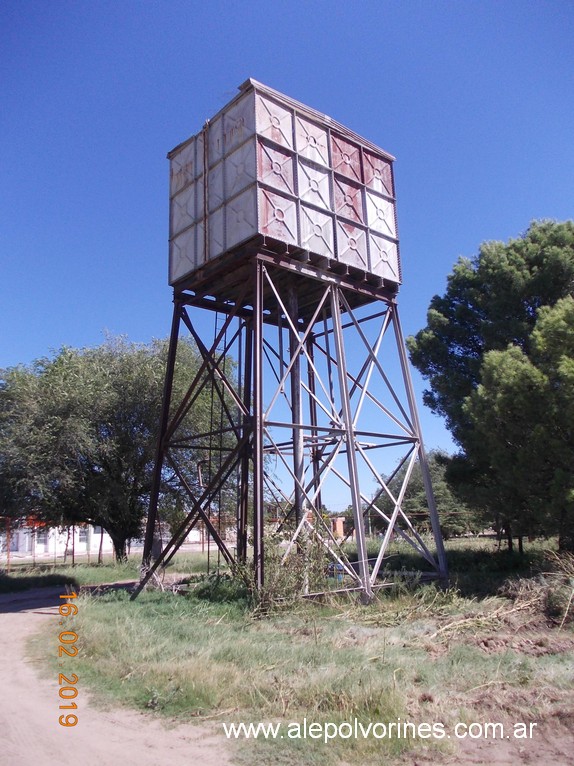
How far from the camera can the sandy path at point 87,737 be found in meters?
4.84

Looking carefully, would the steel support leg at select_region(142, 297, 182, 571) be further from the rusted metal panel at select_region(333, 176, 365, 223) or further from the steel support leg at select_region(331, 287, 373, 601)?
the rusted metal panel at select_region(333, 176, 365, 223)

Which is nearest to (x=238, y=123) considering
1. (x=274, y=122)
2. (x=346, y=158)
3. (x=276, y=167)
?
(x=274, y=122)

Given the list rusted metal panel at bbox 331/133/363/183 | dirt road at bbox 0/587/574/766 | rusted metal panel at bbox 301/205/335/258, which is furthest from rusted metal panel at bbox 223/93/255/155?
dirt road at bbox 0/587/574/766

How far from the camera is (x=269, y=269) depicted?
45.1 ft

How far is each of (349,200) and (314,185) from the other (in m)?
1.21

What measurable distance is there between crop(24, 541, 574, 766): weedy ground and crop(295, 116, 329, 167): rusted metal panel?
10.0 meters

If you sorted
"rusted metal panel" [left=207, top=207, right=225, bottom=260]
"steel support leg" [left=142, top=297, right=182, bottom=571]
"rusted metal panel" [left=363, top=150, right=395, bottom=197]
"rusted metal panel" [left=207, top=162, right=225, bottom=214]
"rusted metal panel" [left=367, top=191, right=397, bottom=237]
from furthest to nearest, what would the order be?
1. "rusted metal panel" [left=363, top=150, right=395, bottom=197]
2. "rusted metal panel" [left=367, top=191, right=397, bottom=237]
3. "steel support leg" [left=142, top=297, right=182, bottom=571]
4. "rusted metal panel" [left=207, top=162, right=225, bottom=214]
5. "rusted metal panel" [left=207, top=207, right=225, bottom=260]

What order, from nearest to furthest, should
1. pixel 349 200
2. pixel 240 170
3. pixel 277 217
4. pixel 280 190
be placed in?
pixel 277 217, pixel 280 190, pixel 240 170, pixel 349 200

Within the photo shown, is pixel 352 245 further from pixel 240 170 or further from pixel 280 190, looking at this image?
pixel 240 170

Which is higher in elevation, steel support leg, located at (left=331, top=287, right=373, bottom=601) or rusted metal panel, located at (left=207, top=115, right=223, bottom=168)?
rusted metal panel, located at (left=207, top=115, right=223, bottom=168)

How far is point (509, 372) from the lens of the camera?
13.5 m

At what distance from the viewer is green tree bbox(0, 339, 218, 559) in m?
19.7

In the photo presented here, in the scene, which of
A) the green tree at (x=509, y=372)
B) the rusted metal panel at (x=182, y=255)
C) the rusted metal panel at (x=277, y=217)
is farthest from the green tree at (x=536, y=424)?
the rusted metal panel at (x=182, y=255)

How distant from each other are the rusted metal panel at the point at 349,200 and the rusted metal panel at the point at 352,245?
Result: 0.29 metres
